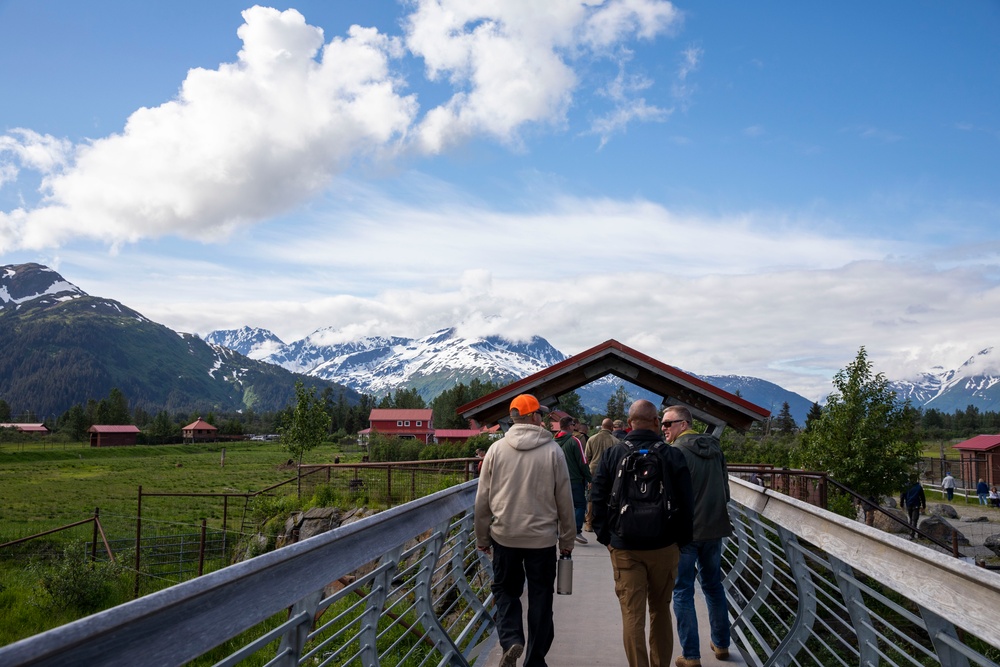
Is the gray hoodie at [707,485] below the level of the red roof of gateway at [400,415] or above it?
above

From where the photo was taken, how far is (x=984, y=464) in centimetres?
5428

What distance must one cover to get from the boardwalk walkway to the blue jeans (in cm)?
24

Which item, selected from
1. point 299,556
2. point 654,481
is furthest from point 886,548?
point 299,556

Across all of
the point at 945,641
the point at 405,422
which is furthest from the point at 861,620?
the point at 405,422

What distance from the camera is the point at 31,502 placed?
4691 centimetres

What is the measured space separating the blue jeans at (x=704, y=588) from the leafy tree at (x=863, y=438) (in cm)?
2422

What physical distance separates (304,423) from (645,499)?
64.5 meters

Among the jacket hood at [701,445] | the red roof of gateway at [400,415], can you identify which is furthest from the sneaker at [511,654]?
the red roof of gateway at [400,415]

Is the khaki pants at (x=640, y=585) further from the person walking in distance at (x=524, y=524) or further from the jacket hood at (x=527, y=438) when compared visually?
the jacket hood at (x=527, y=438)

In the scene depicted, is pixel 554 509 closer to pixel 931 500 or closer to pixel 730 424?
pixel 730 424

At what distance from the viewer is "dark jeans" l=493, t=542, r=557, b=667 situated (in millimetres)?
5484

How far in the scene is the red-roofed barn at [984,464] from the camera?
2066 inches

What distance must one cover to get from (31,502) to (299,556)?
52418 mm

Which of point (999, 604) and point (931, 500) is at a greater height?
point (999, 604)
